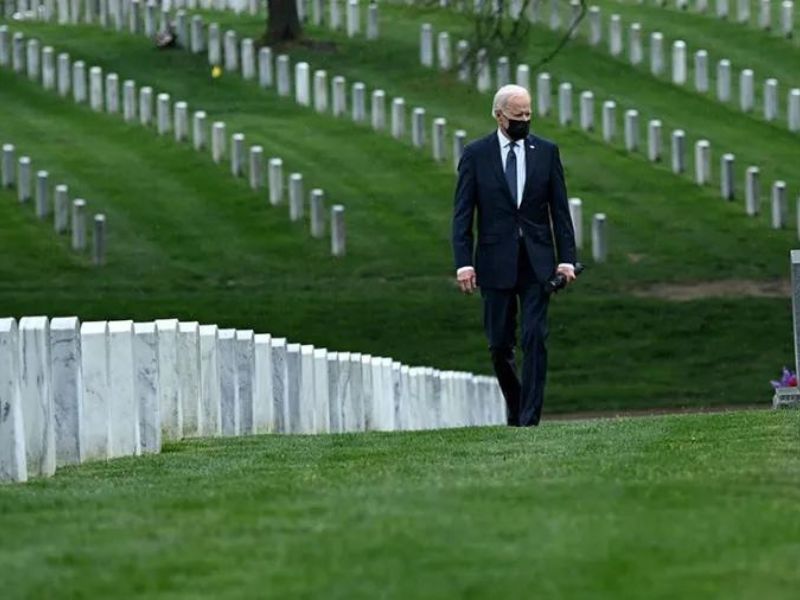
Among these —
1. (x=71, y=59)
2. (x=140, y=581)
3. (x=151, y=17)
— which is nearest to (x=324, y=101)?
(x=71, y=59)

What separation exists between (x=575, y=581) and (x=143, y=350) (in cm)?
717

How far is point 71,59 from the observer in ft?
162

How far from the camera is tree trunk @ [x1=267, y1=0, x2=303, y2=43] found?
48219 millimetres

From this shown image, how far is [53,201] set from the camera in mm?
38469

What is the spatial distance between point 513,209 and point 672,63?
1287 inches

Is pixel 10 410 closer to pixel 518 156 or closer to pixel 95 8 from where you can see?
pixel 518 156

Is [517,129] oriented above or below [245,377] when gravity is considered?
above

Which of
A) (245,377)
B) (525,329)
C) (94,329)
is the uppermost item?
(94,329)

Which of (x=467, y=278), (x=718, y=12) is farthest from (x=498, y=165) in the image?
(x=718, y=12)

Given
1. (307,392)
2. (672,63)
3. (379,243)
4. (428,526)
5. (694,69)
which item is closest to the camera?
(428,526)

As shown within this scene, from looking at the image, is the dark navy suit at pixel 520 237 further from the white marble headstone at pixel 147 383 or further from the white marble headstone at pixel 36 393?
the white marble headstone at pixel 36 393

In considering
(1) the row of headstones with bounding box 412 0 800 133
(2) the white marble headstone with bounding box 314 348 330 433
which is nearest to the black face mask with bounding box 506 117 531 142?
(2) the white marble headstone with bounding box 314 348 330 433

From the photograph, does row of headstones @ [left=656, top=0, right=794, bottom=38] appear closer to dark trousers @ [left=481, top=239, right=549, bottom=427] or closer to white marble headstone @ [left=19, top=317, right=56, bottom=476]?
dark trousers @ [left=481, top=239, right=549, bottom=427]

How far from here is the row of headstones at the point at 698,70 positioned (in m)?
43.8
